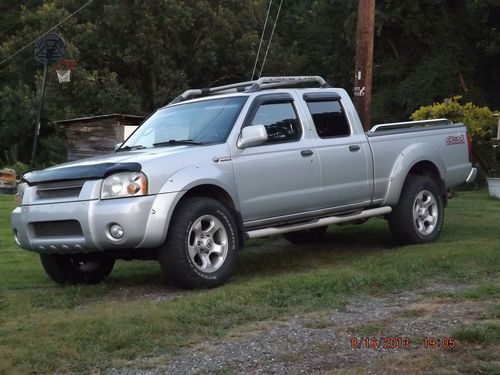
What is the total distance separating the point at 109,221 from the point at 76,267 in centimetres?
141

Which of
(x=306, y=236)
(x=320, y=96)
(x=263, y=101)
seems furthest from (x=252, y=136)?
(x=306, y=236)

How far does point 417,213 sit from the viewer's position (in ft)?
29.0

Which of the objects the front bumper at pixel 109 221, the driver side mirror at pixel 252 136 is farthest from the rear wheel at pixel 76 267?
the driver side mirror at pixel 252 136

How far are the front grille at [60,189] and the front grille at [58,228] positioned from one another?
25 centimetres

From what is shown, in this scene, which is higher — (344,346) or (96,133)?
(96,133)

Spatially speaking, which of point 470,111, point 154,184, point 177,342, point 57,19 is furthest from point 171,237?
point 57,19

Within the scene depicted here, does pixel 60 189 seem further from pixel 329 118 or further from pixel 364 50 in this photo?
pixel 364 50

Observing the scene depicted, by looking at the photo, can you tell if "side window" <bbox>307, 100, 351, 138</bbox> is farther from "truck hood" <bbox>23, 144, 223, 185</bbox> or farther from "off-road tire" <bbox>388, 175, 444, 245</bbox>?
"truck hood" <bbox>23, 144, 223, 185</bbox>

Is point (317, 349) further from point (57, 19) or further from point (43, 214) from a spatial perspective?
point (57, 19)

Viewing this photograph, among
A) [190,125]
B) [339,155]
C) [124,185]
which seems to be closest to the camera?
[124,185]

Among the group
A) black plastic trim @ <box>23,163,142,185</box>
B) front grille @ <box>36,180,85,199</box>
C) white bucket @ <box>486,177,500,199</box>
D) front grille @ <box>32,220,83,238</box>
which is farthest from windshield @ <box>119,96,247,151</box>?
white bucket @ <box>486,177,500,199</box>

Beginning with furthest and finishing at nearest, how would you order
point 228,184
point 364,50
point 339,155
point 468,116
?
point 468,116 → point 364,50 → point 339,155 → point 228,184

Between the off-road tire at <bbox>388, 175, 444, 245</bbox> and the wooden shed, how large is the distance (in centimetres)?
1339

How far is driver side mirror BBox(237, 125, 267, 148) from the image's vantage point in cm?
706
